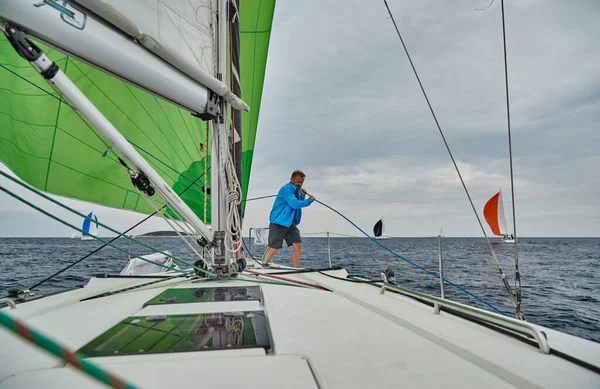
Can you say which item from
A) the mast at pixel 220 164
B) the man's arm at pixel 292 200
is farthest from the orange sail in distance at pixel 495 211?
the mast at pixel 220 164

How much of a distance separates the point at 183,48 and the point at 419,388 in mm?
2031

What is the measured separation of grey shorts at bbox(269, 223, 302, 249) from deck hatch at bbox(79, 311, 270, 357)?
7.65ft

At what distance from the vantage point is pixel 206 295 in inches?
64.0

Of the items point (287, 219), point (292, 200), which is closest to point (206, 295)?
point (292, 200)

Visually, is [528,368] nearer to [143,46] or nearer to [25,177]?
[143,46]

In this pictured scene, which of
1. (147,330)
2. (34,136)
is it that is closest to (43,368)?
(147,330)

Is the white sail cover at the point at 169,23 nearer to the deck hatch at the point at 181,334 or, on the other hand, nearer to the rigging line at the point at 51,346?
the deck hatch at the point at 181,334

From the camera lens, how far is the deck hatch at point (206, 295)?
151 cm

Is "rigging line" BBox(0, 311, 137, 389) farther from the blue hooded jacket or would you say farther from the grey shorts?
the grey shorts

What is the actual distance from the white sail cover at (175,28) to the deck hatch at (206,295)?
121 cm

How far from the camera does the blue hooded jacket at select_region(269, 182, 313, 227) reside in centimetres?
343

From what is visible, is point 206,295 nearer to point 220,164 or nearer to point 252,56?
point 220,164

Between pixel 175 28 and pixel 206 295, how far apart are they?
1530 mm

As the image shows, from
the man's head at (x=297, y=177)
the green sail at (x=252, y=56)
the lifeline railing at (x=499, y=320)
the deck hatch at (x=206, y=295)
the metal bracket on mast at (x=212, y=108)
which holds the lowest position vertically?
the deck hatch at (x=206, y=295)
